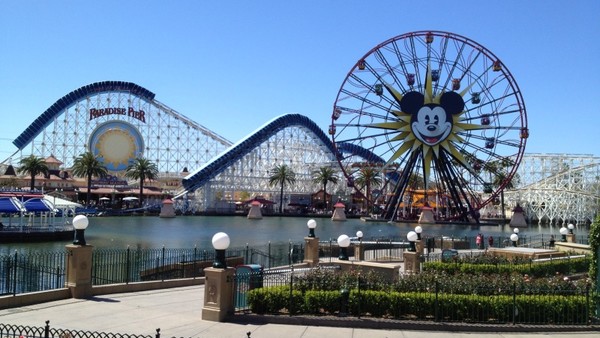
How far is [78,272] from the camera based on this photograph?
1675cm

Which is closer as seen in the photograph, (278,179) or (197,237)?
(197,237)

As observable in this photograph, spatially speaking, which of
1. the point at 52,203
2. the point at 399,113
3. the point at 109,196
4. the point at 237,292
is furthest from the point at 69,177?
the point at 237,292

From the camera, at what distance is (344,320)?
554 inches

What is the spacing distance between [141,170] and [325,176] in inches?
1332

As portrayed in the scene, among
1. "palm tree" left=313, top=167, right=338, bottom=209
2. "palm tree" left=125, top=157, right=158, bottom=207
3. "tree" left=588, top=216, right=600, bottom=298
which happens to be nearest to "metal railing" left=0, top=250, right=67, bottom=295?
"tree" left=588, top=216, right=600, bottom=298

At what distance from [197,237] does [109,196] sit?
62.8 metres

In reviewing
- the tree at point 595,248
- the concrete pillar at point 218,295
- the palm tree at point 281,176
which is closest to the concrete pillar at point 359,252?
the tree at point 595,248

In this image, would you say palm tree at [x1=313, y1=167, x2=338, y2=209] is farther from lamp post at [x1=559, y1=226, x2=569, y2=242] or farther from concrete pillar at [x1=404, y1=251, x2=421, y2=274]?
concrete pillar at [x1=404, y1=251, x2=421, y2=274]

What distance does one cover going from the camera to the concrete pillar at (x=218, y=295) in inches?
558

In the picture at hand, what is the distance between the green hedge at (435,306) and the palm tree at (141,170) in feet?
297

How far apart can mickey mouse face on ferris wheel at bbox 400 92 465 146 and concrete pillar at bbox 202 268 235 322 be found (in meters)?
54.2

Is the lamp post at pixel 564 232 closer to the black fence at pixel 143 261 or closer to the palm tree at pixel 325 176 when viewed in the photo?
the black fence at pixel 143 261

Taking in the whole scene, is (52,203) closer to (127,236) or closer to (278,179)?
(127,236)

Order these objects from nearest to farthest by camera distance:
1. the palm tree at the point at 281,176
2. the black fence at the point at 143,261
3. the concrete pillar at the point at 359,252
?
the black fence at the point at 143,261 → the concrete pillar at the point at 359,252 → the palm tree at the point at 281,176
